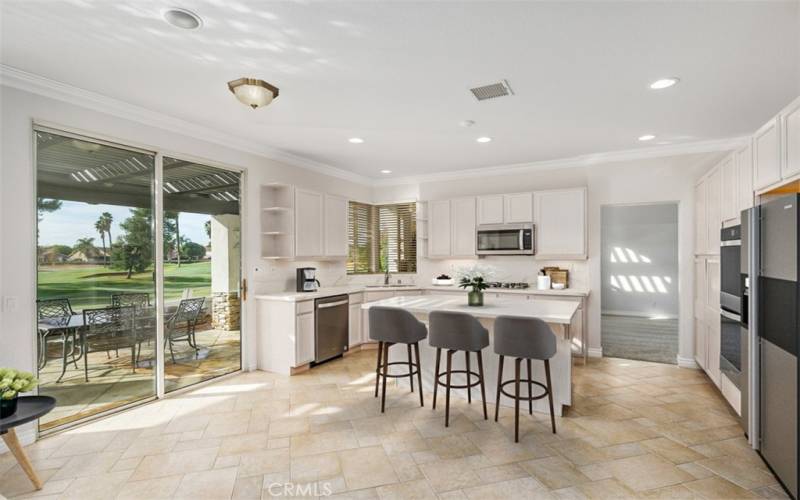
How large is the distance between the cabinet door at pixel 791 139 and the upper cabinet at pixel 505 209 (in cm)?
309

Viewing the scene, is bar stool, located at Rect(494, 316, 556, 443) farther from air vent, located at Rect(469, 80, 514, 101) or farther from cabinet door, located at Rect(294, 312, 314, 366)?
cabinet door, located at Rect(294, 312, 314, 366)

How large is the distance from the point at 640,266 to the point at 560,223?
4.70 metres

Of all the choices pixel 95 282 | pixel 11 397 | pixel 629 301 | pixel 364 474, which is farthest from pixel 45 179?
pixel 629 301

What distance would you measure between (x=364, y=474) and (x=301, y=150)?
373 cm

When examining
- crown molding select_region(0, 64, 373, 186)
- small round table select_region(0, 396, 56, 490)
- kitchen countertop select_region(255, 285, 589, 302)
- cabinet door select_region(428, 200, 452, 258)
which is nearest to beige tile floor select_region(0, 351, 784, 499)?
small round table select_region(0, 396, 56, 490)

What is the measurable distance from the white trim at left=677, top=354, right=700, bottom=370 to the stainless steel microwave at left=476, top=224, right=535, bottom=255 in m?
2.13

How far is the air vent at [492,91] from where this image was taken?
304 centimetres

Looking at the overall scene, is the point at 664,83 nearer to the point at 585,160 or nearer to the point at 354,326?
the point at 585,160

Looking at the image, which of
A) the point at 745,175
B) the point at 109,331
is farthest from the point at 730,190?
the point at 109,331

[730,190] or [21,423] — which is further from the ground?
[730,190]

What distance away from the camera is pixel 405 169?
6.03 m

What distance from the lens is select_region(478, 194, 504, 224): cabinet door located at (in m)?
5.66

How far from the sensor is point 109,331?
11.3 feet

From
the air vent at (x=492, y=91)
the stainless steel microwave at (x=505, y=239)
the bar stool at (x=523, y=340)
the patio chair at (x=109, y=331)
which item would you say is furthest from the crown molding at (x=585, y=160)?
the patio chair at (x=109, y=331)
